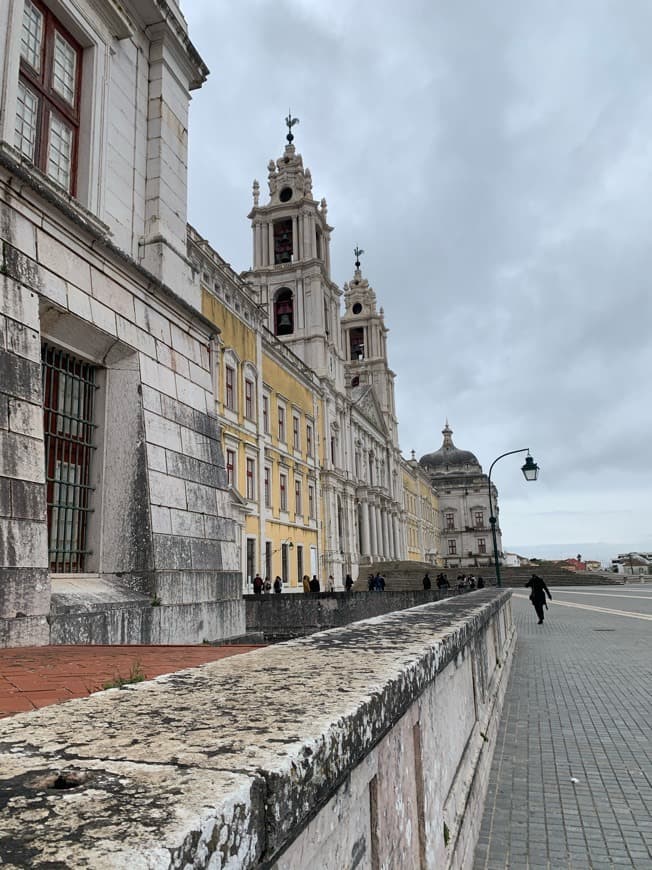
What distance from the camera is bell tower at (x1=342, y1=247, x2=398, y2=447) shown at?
199ft

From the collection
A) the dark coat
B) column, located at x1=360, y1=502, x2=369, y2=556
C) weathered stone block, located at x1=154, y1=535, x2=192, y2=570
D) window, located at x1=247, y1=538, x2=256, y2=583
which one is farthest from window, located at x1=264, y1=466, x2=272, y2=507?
weathered stone block, located at x1=154, y1=535, x2=192, y2=570

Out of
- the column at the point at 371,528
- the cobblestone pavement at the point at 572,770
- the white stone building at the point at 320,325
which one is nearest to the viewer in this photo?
the cobblestone pavement at the point at 572,770

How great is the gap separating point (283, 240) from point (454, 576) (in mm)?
27218

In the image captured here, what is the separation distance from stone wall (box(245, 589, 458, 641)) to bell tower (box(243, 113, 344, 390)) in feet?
75.4

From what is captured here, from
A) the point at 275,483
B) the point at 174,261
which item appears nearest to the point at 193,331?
the point at 174,261

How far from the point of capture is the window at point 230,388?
24531mm

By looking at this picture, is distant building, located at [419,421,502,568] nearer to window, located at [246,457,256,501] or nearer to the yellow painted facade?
the yellow painted facade

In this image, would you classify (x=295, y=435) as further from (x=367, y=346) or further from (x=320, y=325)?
(x=367, y=346)

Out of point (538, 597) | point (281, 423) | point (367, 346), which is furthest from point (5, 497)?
point (367, 346)

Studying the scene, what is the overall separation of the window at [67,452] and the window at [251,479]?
60.6 feet

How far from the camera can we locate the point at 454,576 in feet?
153

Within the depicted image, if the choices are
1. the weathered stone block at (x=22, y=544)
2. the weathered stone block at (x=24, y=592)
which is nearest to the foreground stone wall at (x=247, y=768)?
the weathered stone block at (x=24, y=592)

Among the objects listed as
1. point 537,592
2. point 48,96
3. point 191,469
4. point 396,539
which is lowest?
point 537,592

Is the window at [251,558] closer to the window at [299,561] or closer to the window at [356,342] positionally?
the window at [299,561]
